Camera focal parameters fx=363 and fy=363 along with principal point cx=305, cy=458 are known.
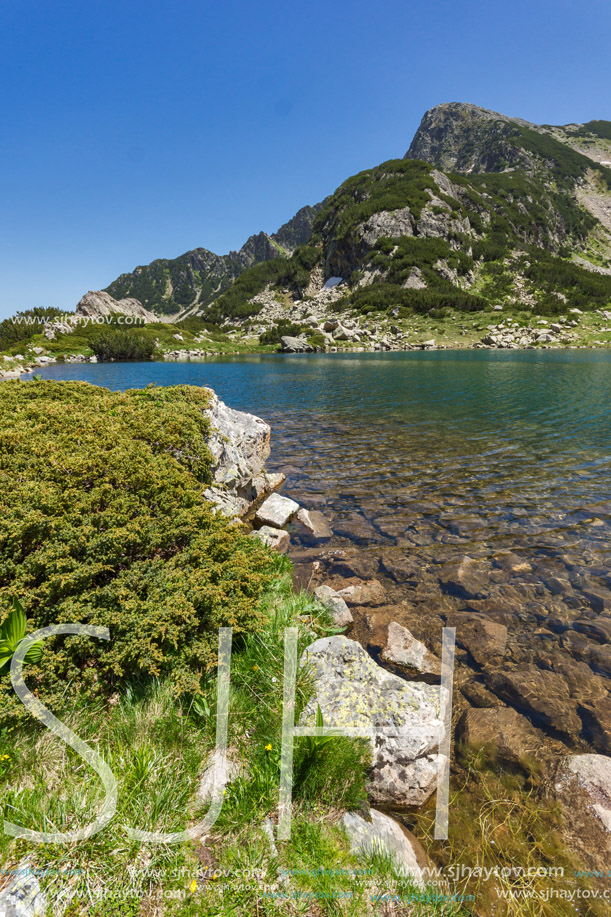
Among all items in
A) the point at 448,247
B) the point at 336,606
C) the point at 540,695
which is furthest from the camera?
the point at 448,247

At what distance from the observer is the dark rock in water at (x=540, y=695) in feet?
15.6

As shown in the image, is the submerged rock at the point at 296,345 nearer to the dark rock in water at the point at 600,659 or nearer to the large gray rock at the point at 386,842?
the dark rock in water at the point at 600,659

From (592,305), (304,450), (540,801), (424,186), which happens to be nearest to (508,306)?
(592,305)

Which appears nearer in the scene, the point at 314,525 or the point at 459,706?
the point at 459,706

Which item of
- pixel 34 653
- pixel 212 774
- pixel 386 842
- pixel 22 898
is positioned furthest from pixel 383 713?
pixel 34 653

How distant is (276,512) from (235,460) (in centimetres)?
181

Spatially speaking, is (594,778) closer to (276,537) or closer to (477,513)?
(276,537)

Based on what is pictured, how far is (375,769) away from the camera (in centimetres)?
388

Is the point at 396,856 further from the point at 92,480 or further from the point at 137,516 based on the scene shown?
the point at 92,480

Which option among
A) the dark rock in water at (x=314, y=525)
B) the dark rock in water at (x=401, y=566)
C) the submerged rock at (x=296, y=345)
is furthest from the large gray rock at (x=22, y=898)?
the submerged rock at (x=296, y=345)

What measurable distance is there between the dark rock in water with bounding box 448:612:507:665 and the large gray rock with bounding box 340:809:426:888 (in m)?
2.84

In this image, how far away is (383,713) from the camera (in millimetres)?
4195

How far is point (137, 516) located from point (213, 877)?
145 inches

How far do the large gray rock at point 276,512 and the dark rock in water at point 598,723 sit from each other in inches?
267
